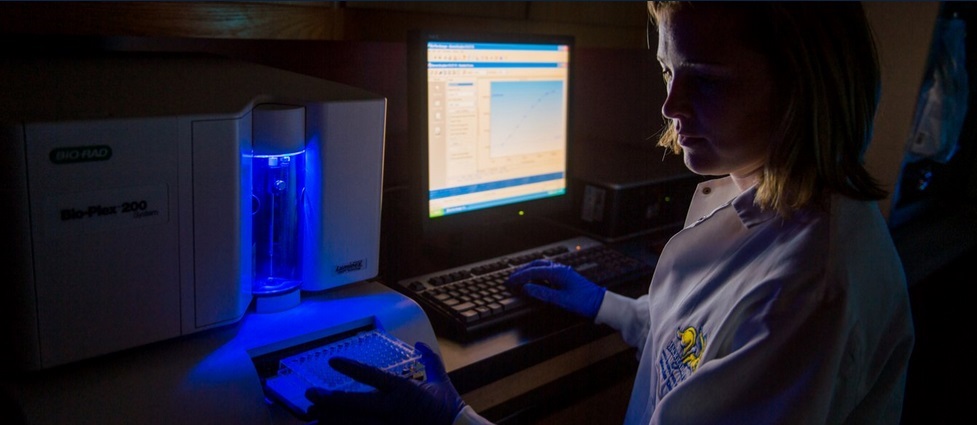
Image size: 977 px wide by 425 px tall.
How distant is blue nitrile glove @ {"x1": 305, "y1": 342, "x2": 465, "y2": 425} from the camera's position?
2.39 ft

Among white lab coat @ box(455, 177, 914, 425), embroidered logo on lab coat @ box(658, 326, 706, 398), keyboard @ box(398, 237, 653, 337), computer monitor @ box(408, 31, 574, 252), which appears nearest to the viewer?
white lab coat @ box(455, 177, 914, 425)

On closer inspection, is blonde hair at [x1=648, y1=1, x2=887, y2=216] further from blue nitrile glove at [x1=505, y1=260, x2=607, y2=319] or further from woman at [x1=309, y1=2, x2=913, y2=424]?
blue nitrile glove at [x1=505, y1=260, x2=607, y2=319]

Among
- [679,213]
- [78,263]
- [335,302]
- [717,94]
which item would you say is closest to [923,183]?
[679,213]

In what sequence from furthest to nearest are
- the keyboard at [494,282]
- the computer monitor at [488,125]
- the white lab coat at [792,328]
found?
the computer monitor at [488,125] → the keyboard at [494,282] → the white lab coat at [792,328]

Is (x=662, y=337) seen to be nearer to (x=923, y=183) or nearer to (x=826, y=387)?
(x=826, y=387)

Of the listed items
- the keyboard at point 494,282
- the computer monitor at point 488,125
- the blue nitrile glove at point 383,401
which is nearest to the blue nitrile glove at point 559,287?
the keyboard at point 494,282

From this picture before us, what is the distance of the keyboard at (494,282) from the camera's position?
103cm

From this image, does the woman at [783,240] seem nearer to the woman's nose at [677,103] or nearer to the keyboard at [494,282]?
the woman's nose at [677,103]

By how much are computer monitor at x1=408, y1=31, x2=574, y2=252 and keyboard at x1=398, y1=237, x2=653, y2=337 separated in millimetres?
122

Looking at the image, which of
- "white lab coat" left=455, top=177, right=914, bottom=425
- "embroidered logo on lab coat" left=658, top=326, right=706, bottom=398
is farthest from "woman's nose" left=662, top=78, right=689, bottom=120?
"embroidered logo on lab coat" left=658, top=326, right=706, bottom=398

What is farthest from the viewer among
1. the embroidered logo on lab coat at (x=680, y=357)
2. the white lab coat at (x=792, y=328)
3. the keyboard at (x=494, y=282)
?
the keyboard at (x=494, y=282)

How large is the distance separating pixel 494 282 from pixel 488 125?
32 centimetres

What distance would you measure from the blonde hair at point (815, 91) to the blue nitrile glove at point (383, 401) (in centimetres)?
46

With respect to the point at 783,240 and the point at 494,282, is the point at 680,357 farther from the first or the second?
the point at 494,282
